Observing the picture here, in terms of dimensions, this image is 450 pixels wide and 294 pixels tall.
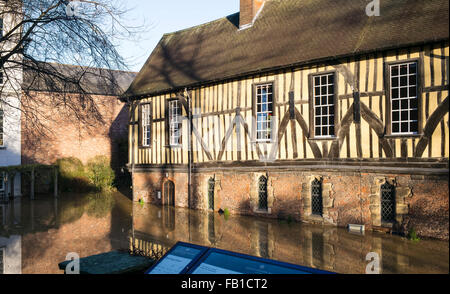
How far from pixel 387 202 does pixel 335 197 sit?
154cm

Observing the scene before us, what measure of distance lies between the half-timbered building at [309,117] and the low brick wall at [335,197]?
34mm

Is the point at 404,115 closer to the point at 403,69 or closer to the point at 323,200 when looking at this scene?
the point at 403,69

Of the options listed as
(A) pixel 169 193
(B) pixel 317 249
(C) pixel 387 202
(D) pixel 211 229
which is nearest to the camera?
(B) pixel 317 249

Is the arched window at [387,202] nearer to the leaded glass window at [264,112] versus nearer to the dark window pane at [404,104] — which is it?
the dark window pane at [404,104]

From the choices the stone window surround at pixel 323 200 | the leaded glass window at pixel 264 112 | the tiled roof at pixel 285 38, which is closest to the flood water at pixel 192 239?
the stone window surround at pixel 323 200

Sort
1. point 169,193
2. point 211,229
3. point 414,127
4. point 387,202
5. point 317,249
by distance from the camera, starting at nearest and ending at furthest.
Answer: point 317,249, point 414,127, point 387,202, point 211,229, point 169,193

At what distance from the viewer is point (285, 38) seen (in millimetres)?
13797

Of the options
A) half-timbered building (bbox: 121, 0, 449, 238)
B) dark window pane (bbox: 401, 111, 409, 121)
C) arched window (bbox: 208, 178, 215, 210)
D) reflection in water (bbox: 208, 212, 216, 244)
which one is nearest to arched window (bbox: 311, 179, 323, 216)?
half-timbered building (bbox: 121, 0, 449, 238)

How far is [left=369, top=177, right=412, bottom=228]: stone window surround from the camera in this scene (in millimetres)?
10242

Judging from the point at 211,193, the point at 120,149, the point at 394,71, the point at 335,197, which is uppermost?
the point at 394,71

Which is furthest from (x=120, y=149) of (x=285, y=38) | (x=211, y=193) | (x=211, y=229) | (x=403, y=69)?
(x=403, y=69)

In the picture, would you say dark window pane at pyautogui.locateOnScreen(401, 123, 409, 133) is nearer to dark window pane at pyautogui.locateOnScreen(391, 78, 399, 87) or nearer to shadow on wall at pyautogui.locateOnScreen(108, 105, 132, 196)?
dark window pane at pyautogui.locateOnScreen(391, 78, 399, 87)

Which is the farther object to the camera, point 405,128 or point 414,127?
point 405,128
